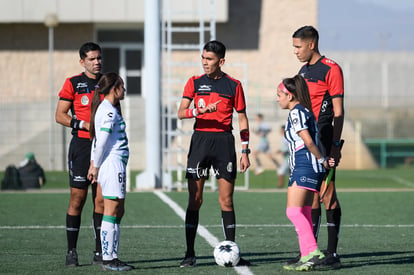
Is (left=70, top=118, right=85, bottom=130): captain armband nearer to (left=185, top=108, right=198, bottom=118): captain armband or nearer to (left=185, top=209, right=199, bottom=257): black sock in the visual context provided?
(left=185, top=108, right=198, bottom=118): captain armband

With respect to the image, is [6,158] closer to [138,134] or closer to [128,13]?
[138,134]

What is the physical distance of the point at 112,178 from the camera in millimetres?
8523

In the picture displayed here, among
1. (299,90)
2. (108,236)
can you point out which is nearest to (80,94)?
(108,236)

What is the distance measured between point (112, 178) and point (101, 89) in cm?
85

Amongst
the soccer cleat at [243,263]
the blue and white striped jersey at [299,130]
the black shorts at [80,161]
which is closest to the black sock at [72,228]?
the black shorts at [80,161]

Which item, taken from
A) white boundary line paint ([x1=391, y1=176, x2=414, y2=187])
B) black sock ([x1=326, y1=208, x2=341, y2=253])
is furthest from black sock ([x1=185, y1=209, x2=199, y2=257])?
white boundary line paint ([x1=391, y1=176, x2=414, y2=187])

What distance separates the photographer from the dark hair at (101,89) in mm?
8648

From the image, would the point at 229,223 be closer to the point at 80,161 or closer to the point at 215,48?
the point at 80,161

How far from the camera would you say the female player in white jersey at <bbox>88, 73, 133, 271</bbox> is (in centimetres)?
848

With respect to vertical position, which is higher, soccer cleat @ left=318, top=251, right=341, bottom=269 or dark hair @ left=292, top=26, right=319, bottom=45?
dark hair @ left=292, top=26, right=319, bottom=45

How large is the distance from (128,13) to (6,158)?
394 inches

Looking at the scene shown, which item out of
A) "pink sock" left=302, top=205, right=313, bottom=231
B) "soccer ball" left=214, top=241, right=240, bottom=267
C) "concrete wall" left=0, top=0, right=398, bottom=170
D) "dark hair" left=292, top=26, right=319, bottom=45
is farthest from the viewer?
"concrete wall" left=0, top=0, right=398, bottom=170

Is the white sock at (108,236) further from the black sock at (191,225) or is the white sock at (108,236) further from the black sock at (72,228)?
the black sock at (191,225)

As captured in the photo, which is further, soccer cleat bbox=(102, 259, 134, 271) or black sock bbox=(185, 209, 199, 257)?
black sock bbox=(185, 209, 199, 257)
